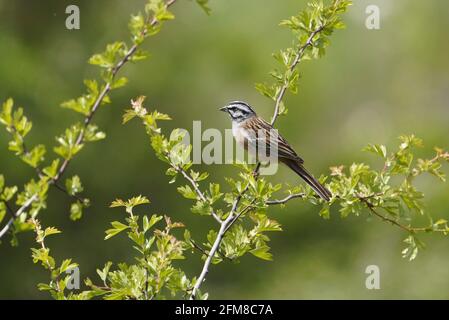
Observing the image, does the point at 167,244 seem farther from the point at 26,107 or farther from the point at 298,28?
the point at 26,107

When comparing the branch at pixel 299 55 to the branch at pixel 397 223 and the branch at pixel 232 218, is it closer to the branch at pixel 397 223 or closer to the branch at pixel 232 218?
the branch at pixel 232 218

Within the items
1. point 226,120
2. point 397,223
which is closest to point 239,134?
point 397,223

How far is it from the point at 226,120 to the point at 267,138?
282 inches

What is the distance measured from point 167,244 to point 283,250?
12001 mm

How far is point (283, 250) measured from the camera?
1562 cm

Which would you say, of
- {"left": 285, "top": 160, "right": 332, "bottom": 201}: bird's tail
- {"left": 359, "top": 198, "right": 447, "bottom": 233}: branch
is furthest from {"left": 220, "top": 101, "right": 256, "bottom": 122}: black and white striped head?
{"left": 359, "top": 198, "right": 447, "bottom": 233}: branch

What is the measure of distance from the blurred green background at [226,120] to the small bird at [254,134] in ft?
17.0

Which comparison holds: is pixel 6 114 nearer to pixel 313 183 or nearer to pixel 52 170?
pixel 52 170

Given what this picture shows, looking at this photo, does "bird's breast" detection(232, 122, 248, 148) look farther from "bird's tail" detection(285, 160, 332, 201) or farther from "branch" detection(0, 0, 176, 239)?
"branch" detection(0, 0, 176, 239)

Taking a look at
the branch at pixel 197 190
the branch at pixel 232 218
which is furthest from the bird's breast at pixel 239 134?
the branch at pixel 197 190

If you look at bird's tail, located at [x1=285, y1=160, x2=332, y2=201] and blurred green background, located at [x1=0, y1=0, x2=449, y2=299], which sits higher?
blurred green background, located at [x1=0, y1=0, x2=449, y2=299]

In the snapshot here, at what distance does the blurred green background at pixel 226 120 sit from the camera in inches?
479

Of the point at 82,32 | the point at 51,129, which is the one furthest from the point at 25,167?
the point at 82,32

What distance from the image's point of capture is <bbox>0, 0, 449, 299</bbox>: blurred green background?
12156 millimetres
